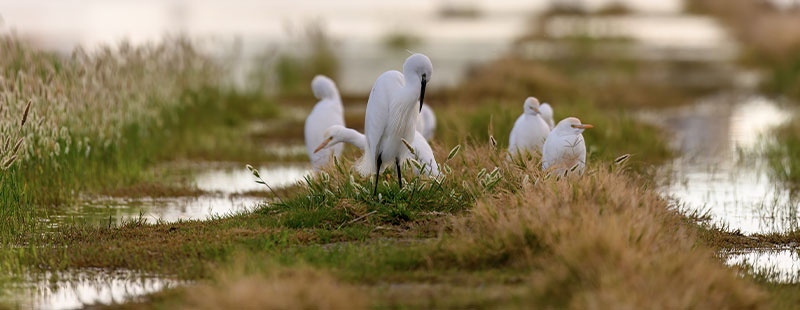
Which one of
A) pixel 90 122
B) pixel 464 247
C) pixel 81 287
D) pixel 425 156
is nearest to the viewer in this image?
pixel 81 287

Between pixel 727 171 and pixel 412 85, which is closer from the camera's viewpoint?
pixel 412 85

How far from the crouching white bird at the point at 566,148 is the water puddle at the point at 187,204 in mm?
2020

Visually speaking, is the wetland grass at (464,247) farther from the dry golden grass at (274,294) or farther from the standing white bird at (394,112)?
the standing white bird at (394,112)

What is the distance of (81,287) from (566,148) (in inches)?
141

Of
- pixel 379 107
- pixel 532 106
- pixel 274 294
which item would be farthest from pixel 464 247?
pixel 532 106

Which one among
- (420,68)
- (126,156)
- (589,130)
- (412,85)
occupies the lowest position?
(126,156)

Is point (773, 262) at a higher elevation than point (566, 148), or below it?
below

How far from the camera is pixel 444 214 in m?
7.52

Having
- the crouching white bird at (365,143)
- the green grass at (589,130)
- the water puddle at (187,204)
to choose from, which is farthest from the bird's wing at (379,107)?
the green grass at (589,130)

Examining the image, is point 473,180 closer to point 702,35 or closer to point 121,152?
point 121,152

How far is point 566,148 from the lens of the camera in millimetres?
8023

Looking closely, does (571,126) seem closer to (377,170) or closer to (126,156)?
(377,170)

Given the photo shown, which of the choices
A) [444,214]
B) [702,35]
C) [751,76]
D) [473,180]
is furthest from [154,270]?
[702,35]

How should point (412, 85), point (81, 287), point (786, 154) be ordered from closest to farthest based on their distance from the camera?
point (81, 287) < point (412, 85) < point (786, 154)
